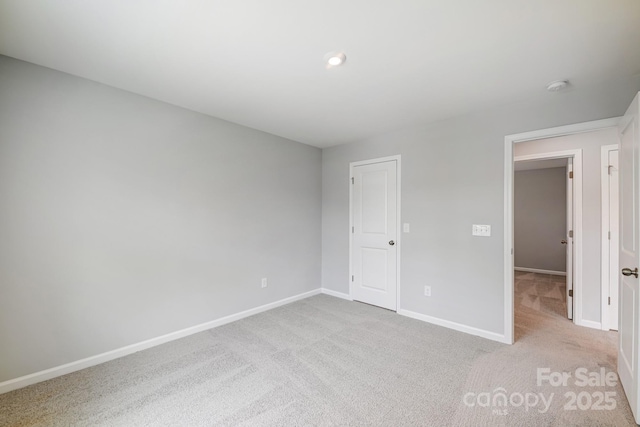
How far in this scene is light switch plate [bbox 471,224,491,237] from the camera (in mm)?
2859

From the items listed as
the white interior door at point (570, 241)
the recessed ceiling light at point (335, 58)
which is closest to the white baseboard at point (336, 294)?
the white interior door at point (570, 241)

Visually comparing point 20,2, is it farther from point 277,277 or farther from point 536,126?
point 536,126

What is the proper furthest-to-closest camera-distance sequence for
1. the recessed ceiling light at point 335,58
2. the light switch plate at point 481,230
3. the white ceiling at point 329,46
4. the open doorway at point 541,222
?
the open doorway at point 541,222 < the light switch plate at point 481,230 < the recessed ceiling light at point 335,58 < the white ceiling at point 329,46

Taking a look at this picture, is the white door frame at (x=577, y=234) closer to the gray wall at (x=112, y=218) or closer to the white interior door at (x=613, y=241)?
the white interior door at (x=613, y=241)

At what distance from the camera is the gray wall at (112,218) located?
2.01m

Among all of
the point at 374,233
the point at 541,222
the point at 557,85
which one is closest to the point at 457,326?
the point at 374,233

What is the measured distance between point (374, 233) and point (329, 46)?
259 cm

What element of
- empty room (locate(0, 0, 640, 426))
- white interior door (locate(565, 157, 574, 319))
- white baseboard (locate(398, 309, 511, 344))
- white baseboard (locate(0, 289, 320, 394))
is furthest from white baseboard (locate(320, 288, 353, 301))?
white interior door (locate(565, 157, 574, 319))

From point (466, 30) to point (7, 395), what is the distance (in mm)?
3955

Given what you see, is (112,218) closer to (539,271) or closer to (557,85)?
(557,85)

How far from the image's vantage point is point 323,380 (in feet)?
6.89

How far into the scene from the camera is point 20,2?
1462mm

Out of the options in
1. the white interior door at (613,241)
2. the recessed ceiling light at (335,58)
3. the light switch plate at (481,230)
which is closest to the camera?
the recessed ceiling light at (335,58)

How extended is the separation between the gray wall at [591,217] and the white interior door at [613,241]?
9 centimetres
